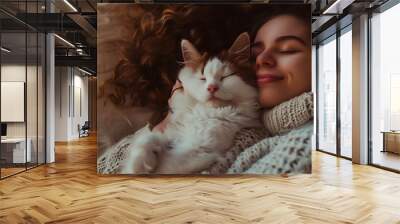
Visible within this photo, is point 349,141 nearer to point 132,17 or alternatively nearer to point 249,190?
point 249,190

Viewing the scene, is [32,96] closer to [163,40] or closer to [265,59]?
[163,40]

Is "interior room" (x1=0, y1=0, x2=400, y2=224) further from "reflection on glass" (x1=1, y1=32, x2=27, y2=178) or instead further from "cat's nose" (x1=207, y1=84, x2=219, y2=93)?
"cat's nose" (x1=207, y1=84, x2=219, y2=93)

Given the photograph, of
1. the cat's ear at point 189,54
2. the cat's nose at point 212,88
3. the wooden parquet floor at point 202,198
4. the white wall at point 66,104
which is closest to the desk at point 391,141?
the wooden parquet floor at point 202,198

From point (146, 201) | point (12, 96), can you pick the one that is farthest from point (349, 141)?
point (12, 96)

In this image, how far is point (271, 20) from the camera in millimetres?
6379

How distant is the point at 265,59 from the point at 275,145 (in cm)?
144

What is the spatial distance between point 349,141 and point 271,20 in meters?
3.96

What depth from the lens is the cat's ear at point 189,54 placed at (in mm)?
6422

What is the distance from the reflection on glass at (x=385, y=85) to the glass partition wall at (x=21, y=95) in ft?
22.4

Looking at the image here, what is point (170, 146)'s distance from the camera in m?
6.39

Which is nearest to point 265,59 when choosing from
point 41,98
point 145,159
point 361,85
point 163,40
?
point 163,40

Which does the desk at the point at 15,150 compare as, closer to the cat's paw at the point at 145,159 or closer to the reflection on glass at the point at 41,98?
the reflection on glass at the point at 41,98

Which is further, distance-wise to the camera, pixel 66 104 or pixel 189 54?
pixel 66 104

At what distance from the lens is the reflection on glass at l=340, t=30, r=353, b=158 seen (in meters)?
8.79
